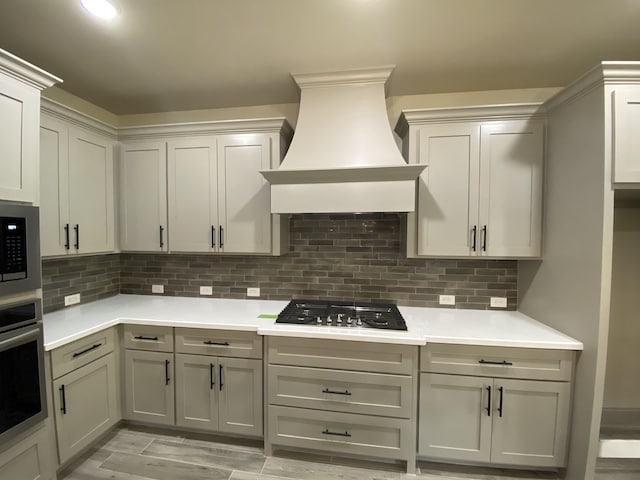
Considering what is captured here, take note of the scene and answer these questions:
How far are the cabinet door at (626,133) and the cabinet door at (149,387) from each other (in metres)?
2.97

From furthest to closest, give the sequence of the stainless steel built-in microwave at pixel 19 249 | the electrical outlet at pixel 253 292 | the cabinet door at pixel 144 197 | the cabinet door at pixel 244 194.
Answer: the electrical outlet at pixel 253 292 → the cabinet door at pixel 144 197 → the cabinet door at pixel 244 194 → the stainless steel built-in microwave at pixel 19 249

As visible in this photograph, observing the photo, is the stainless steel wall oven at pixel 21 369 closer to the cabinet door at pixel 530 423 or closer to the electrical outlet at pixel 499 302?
the cabinet door at pixel 530 423

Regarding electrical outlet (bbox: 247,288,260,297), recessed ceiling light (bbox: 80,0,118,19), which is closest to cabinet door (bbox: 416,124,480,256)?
electrical outlet (bbox: 247,288,260,297)

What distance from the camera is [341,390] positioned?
1706mm

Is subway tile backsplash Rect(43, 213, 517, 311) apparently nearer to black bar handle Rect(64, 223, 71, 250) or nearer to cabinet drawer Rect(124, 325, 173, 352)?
black bar handle Rect(64, 223, 71, 250)

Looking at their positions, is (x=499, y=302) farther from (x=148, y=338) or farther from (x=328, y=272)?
(x=148, y=338)

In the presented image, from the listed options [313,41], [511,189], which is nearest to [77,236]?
[313,41]

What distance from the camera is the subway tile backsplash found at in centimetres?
219

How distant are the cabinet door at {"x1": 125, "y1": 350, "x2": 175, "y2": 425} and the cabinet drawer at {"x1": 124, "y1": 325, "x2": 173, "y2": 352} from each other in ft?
0.14

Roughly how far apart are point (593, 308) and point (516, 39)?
164cm

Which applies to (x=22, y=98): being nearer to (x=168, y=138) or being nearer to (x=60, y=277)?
(x=168, y=138)

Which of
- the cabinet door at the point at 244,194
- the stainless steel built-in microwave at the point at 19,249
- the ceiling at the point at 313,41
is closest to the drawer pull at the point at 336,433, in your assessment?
the cabinet door at the point at 244,194

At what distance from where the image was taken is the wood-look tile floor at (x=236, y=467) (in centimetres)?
167

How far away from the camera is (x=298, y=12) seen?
4.68 feet
